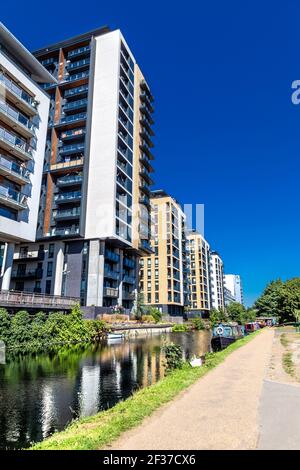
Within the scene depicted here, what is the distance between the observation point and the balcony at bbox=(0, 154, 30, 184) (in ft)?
122

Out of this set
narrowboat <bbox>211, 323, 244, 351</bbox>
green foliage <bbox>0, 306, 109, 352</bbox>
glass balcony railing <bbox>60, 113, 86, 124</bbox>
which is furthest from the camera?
glass balcony railing <bbox>60, 113, 86, 124</bbox>

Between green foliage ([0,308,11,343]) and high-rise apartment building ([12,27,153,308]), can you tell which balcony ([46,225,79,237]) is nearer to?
high-rise apartment building ([12,27,153,308])

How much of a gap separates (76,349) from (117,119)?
4523cm

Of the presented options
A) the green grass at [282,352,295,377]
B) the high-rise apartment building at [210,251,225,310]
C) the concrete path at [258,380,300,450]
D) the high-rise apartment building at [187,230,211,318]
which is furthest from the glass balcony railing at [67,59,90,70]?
the high-rise apartment building at [210,251,225,310]

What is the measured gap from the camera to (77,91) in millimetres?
65938

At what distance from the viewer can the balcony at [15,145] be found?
37438mm

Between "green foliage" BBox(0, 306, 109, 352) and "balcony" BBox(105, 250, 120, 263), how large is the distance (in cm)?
1663

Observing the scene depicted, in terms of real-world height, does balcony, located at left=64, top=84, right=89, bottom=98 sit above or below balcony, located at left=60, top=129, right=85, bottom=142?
above

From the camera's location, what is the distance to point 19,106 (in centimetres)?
4162

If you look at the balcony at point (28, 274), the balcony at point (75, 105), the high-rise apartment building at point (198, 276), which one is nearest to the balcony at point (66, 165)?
the balcony at point (75, 105)

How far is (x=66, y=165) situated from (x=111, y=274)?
2252 centimetres

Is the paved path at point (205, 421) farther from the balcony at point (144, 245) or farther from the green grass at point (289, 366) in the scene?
the balcony at point (144, 245)

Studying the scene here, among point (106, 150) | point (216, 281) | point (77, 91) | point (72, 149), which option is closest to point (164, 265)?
point (106, 150)
